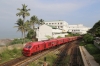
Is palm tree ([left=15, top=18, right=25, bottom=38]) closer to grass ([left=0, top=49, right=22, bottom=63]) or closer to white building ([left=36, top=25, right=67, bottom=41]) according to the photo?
white building ([left=36, top=25, right=67, bottom=41])

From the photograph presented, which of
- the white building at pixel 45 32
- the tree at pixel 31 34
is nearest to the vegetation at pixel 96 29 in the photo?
the white building at pixel 45 32

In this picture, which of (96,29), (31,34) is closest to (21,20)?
(31,34)

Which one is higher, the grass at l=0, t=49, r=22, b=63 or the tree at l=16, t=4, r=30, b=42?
the tree at l=16, t=4, r=30, b=42

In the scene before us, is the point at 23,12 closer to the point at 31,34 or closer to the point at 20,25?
the point at 20,25

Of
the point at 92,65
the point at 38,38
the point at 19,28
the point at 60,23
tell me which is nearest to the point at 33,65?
the point at 92,65

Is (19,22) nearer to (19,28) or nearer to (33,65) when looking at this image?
(19,28)

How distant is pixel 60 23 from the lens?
118875 millimetres

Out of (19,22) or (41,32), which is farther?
(41,32)

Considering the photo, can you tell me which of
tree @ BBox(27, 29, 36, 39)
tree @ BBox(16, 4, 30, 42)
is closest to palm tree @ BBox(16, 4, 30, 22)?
tree @ BBox(16, 4, 30, 42)

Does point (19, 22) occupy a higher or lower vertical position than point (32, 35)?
higher

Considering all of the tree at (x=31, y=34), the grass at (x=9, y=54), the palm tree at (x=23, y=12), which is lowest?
the grass at (x=9, y=54)

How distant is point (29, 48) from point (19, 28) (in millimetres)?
30879

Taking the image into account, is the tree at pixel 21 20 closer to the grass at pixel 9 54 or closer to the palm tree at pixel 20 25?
the palm tree at pixel 20 25

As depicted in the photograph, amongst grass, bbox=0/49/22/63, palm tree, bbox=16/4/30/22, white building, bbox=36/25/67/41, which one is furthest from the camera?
white building, bbox=36/25/67/41
